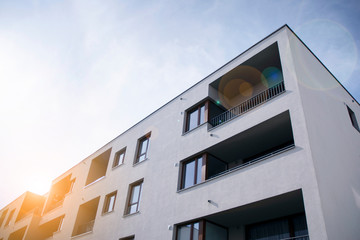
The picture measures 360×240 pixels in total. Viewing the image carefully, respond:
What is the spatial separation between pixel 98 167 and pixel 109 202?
6.41 meters

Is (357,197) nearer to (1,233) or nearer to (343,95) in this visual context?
(343,95)

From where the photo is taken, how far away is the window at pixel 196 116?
16.6 m

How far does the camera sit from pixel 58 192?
3009 cm

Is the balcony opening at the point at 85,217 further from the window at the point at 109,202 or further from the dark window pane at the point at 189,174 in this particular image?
the dark window pane at the point at 189,174

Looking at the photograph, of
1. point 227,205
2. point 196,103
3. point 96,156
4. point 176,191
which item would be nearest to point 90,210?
point 96,156

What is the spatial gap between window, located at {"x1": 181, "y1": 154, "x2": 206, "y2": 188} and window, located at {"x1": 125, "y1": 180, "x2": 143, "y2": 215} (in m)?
3.79

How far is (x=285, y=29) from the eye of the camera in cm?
1387

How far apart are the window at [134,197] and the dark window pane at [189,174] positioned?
3.90 metres

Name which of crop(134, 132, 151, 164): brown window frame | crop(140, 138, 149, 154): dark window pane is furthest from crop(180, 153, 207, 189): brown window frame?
crop(140, 138, 149, 154): dark window pane

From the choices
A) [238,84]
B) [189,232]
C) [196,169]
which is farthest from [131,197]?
[238,84]

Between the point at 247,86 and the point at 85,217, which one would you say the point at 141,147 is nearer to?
the point at 85,217

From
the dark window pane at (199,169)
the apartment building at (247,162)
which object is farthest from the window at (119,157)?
the dark window pane at (199,169)

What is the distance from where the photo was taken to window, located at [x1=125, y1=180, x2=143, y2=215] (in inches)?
691

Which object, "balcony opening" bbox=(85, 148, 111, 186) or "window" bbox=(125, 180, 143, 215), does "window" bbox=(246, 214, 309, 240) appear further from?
"balcony opening" bbox=(85, 148, 111, 186)
